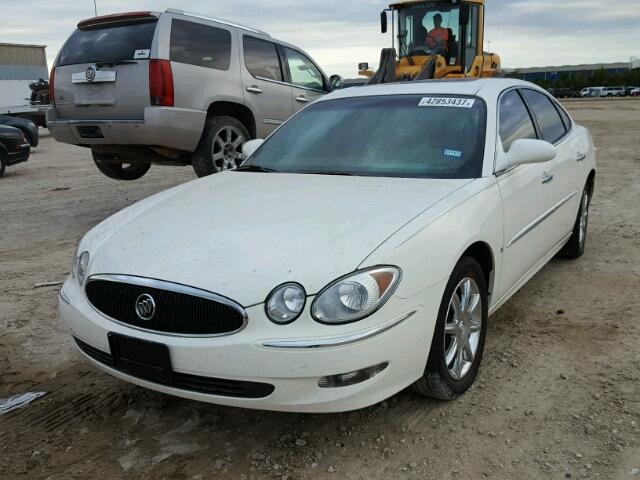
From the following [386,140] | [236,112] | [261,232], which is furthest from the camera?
[236,112]

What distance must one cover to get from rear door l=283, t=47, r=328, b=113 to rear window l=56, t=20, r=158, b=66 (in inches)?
86.9

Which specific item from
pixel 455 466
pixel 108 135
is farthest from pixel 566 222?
pixel 108 135

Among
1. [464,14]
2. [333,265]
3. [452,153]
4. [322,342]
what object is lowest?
[322,342]

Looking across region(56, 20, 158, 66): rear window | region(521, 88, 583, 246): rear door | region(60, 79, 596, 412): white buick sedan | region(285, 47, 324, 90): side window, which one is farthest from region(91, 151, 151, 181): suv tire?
region(521, 88, 583, 246): rear door

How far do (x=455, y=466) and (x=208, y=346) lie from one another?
1117 millimetres

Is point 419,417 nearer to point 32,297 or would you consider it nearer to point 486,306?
point 486,306

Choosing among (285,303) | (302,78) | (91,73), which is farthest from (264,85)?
(285,303)

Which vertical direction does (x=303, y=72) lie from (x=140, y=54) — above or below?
below

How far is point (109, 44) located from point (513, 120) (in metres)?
4.51

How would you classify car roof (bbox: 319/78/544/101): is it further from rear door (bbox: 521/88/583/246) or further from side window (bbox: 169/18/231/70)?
side window (bbox: 169/18/231/70)

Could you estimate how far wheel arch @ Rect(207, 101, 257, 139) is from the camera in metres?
7.15

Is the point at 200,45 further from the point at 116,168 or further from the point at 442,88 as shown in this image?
the point at 442,88

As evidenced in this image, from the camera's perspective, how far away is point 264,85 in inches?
301

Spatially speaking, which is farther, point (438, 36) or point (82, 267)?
point (438, 36)
